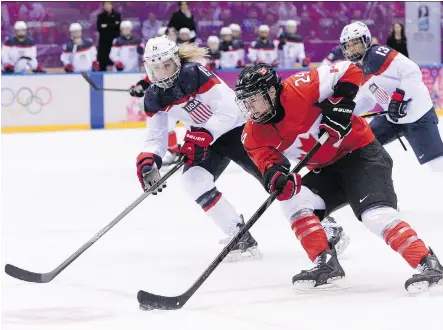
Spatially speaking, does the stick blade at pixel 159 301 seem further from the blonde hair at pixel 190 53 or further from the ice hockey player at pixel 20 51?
the ice hockey player at pixel 20 51

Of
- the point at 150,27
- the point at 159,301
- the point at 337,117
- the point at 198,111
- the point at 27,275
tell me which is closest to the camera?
the point at 159,301

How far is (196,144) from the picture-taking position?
425 centimetres

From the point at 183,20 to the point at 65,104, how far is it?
268 cm

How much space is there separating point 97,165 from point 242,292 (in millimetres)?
4709

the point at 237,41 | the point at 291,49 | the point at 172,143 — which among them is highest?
the point at 172,143

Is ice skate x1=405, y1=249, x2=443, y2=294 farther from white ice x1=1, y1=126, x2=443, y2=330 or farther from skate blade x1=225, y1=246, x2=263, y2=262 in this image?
skate blade x1=225, y1=246, x2=263, y2=262

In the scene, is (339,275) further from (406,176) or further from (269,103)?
(406,176)

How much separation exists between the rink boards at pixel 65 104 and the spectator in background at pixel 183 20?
185cm

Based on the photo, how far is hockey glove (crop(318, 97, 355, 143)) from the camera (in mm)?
3574

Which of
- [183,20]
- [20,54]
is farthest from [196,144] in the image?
[183,20]

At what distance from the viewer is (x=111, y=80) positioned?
1105 cm

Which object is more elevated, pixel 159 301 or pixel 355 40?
pixel 355 40

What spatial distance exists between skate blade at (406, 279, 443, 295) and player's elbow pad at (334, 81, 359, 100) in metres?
0.74

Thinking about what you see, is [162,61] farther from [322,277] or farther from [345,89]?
[322,277]
